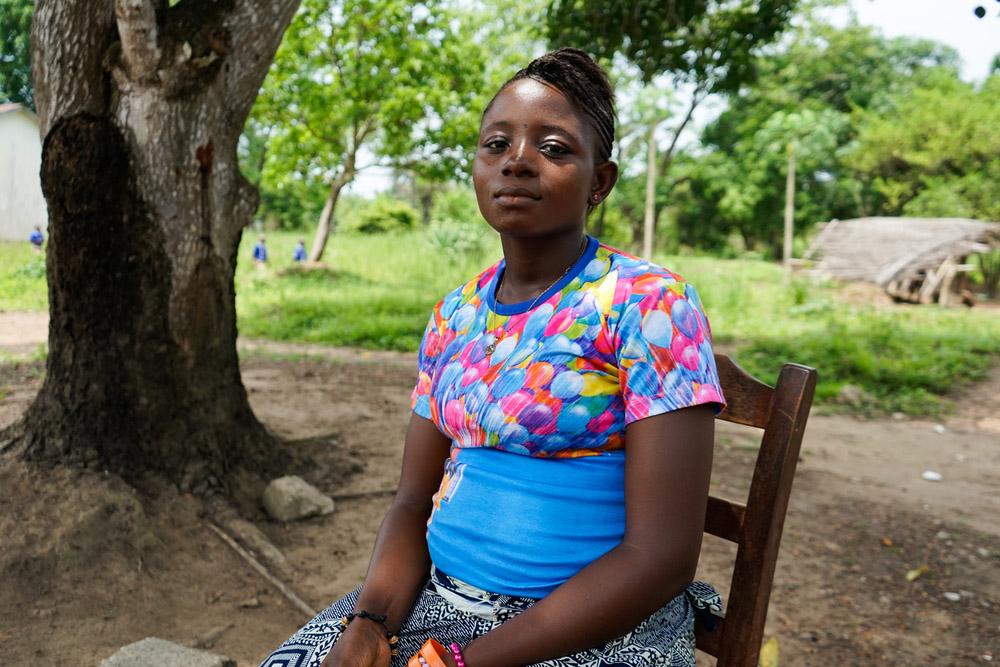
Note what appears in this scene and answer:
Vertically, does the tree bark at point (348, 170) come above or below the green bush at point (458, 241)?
above

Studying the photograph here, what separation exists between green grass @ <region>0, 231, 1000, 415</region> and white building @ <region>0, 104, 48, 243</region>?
1177 millimetres

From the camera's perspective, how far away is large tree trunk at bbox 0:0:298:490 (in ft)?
10.4

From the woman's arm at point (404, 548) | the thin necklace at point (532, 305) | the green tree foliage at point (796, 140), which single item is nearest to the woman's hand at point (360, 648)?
the woman's arm at point (404, 548)

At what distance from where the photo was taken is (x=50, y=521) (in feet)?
9.86

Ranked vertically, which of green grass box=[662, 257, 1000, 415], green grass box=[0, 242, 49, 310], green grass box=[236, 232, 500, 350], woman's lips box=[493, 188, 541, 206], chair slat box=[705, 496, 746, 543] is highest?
woman's lips box=[493, 188, 541, 206]

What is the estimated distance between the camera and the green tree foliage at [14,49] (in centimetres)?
1602

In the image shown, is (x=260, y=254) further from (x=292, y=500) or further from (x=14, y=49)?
(x=292, y=500)

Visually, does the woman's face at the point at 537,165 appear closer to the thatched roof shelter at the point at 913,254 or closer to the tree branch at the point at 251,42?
the tree branch at the point at 251,42

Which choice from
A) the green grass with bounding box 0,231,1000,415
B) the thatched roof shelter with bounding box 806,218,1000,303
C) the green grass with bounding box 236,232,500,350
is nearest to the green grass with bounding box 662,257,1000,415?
the green grass with bounding box 0,231,1000,415

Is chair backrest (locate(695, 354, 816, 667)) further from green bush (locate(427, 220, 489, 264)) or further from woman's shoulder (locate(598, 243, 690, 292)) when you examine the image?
green bush (locate(427, 220, 489, 264))

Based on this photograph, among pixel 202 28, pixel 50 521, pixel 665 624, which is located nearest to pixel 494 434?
pixel 665 624

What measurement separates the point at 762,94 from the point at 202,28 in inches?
1097

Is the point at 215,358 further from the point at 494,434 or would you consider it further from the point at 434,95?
the point at 434,95

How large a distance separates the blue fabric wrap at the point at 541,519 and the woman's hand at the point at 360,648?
19 centimetres
